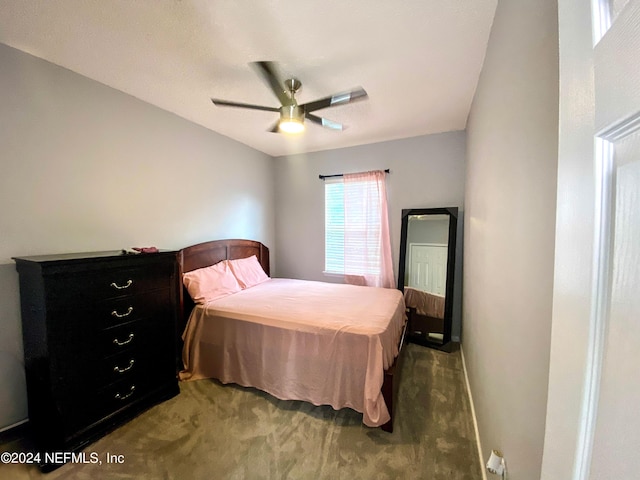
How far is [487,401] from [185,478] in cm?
176

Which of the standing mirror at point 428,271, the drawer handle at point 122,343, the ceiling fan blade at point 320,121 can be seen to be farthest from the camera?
the standing mirror at point 428,271

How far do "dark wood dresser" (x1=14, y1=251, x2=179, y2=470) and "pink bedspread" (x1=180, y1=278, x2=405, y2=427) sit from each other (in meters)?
0.44

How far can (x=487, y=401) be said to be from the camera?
1478mm

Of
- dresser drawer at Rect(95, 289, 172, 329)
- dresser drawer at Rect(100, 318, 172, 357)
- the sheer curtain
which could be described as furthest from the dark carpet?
the sheer curtain

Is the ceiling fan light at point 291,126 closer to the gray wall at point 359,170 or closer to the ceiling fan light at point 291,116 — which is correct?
the ceiling fan light at point 291,116

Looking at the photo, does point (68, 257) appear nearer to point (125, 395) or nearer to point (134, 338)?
point (134, 338)

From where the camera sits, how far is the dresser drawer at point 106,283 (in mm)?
1561

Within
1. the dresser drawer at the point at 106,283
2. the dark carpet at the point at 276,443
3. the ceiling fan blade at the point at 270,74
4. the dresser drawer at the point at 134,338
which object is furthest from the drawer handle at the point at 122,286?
the ceiling fan blade at the point at 270,74

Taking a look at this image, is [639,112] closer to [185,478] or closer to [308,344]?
[308,344]

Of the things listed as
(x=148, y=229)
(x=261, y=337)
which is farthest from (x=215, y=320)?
(x=148, y=229)

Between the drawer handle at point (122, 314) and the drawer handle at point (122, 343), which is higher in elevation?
the drawer handle at point (122, 314)

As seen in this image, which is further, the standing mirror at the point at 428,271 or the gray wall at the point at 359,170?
the gray wall at the point at 359,170

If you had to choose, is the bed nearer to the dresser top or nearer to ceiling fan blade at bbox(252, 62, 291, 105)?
the dresser top

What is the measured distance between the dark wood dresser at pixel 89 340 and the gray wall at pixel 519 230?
89.6 inches
